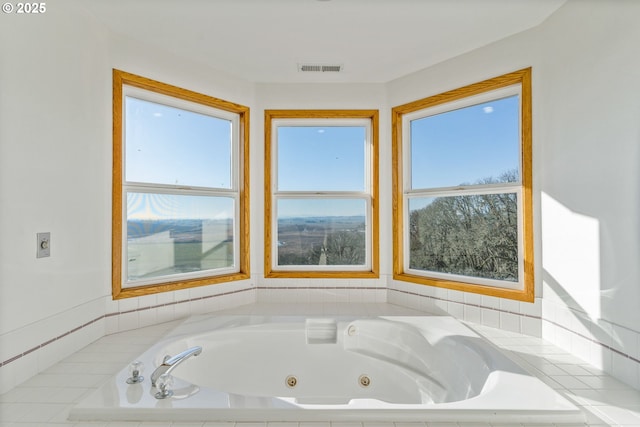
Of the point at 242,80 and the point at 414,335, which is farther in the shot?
the point at 242,80

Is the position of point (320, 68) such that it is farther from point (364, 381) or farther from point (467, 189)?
point (364, 381)

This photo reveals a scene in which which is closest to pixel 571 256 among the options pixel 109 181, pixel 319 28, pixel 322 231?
pixel 322 231

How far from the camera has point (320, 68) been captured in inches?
95.8

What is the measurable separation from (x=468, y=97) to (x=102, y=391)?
262cm

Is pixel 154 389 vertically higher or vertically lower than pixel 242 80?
lower

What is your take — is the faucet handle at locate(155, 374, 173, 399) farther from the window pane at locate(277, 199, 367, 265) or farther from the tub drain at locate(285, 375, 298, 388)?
the window pane at locate(277, 199, 367, 265)

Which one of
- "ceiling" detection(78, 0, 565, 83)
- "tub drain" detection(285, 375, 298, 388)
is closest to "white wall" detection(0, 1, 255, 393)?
"ceiling" detection(78, 0, 565, 83)

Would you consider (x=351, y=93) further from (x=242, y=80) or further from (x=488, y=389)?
(x=488, y=389)

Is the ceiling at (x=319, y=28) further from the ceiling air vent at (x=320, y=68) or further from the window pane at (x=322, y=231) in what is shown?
the window pane at (x=322, y=231)

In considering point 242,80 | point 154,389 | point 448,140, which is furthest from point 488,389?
point 242,80

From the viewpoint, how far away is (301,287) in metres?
2.69

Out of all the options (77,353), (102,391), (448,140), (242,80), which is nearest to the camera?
(102,391)

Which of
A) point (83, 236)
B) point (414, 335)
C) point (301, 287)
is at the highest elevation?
point (83, 236)

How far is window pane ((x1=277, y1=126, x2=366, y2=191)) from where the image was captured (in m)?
2.77
